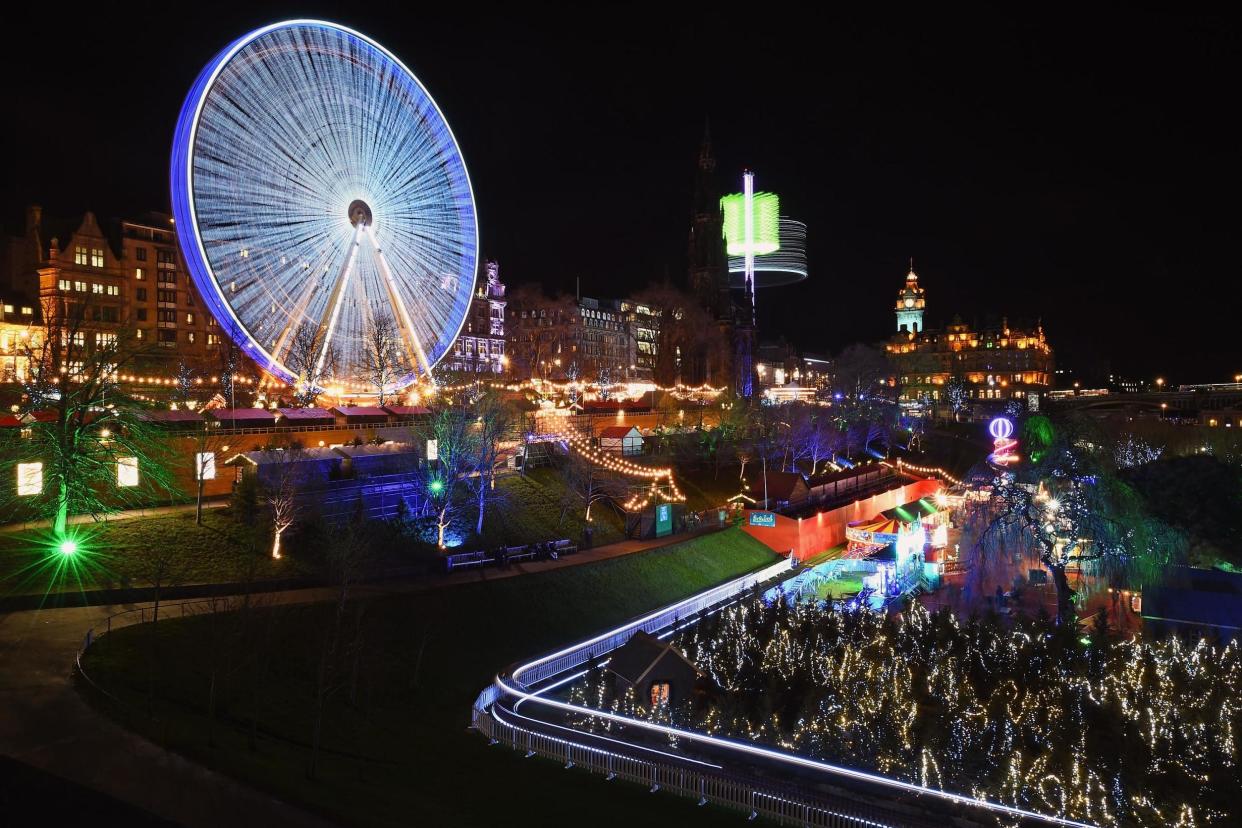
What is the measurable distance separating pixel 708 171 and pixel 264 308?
54.3 m

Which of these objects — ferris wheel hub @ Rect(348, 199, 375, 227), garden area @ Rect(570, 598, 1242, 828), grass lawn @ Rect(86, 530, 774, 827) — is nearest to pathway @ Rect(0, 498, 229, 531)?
grass lawn @ Rect(86, 530, 774, 827)

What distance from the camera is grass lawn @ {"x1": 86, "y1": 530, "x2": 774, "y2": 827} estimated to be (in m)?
11.4

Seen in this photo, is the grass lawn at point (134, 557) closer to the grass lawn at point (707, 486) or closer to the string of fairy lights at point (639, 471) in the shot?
the string of fairy lights at point (639, 471)

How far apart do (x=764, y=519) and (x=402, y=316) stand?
67.0 feet

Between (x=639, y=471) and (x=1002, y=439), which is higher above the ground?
(x=1002, y=439)

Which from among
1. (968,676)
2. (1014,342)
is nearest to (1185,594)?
(968,676)

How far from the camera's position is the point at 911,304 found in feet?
517

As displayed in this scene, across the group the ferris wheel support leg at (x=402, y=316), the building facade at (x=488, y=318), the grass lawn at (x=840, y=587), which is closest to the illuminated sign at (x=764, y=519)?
the grass lawn at (x=840, y=587)

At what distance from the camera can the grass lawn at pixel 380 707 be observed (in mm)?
11391

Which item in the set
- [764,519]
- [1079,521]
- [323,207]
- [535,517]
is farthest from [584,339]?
[1079,521]

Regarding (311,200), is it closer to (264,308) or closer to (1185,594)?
(264,308)

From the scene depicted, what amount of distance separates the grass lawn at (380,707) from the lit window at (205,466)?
7167 mm

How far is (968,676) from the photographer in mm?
17359

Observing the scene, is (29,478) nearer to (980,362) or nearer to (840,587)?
(840,587)
